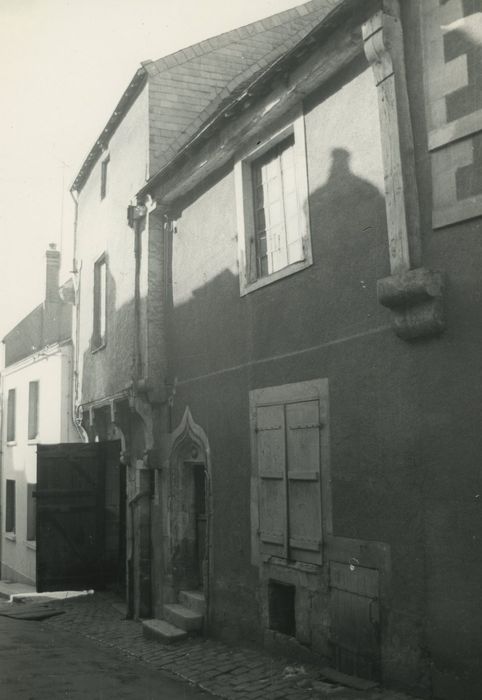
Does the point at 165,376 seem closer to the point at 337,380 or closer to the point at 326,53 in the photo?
the point at 337,380

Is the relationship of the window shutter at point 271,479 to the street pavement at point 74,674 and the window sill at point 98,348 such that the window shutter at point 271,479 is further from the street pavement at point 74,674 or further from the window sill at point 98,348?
the window sill at point 98,348

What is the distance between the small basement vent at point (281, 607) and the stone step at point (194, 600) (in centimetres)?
173

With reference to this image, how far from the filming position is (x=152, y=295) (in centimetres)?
1099

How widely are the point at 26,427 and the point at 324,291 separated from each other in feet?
49.9

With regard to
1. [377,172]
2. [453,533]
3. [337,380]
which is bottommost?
[453,533]

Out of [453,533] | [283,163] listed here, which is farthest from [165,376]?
[453,533]

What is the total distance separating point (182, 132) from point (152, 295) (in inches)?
110

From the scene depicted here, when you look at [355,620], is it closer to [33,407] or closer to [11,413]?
[33,407]

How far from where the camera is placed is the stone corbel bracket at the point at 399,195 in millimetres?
5699

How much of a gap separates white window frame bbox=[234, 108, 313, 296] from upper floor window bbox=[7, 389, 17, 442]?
50.1ft

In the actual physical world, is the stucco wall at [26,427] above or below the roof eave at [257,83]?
below

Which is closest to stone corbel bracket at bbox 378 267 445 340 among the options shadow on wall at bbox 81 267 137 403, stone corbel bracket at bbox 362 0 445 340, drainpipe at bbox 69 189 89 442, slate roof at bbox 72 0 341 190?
stone corbel bracket at bbox 362 0 445 340

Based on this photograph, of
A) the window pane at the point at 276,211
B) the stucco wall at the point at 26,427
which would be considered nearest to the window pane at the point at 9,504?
the stucco wall at the point at 26,427

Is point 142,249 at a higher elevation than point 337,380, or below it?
higher
